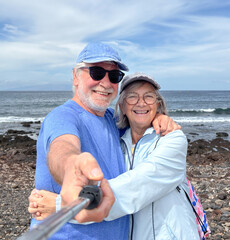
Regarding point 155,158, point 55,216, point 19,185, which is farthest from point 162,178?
point 19,185

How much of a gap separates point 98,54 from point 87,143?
778mm

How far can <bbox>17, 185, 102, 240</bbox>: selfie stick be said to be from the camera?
2.31 feet

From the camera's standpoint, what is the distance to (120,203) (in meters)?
1.84

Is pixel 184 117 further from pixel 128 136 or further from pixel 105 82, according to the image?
pixel 105 82

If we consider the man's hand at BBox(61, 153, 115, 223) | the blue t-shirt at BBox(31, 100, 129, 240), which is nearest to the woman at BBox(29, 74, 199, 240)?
the blue t-shirt at BBox(31, 100, 129, 240)

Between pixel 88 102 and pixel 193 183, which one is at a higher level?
pixel 88 102

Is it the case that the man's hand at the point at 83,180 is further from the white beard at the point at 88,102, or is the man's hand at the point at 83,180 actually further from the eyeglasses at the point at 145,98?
the eyeglasses at the point at 145,98

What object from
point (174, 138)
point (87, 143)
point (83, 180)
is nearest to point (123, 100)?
point (174, 138)

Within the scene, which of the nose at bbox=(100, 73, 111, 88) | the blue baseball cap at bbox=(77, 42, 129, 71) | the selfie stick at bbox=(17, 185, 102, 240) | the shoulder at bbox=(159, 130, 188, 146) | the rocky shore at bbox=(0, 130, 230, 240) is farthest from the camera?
the rocky shore at bbox=(0, 130, 230, 240)

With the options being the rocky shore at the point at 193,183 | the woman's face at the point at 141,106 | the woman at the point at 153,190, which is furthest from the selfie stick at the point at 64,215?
the rocky shore at the point at 193,183

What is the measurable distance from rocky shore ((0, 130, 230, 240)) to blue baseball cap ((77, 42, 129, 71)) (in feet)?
14.5

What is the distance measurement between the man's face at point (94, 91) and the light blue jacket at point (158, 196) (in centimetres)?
55

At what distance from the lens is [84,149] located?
202 cm

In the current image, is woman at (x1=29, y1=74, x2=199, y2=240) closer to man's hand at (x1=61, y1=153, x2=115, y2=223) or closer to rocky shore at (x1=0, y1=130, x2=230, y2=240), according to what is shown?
man's hand at (x1=61, y1=153, x2=115, y2=223)
